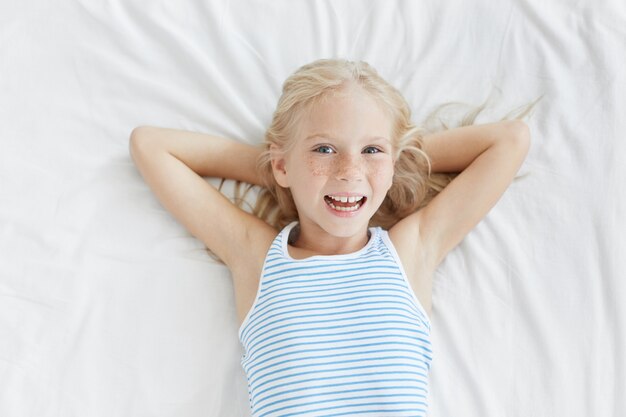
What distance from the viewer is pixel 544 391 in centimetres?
133

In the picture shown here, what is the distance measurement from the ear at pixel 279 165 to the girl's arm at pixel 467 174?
239 mm

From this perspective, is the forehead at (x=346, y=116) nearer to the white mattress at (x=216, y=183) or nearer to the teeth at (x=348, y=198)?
the teeth at (x=348, y=198)

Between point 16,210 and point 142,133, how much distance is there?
282mm

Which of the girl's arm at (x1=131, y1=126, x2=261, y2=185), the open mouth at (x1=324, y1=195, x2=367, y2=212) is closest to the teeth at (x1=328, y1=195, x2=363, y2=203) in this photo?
the open mouth at (x1=324, y1=195, x2=367, y2=212)

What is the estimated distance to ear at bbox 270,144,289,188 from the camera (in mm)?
1360

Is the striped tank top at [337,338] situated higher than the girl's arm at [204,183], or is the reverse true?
the girl's arm at [204,183]

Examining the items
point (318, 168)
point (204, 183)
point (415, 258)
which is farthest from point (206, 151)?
point (415, 258)

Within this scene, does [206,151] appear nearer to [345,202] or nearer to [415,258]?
[345,202]

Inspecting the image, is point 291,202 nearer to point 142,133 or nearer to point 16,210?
point 142,133

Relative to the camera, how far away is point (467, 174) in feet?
4.59

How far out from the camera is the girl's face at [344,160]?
4.16 ft

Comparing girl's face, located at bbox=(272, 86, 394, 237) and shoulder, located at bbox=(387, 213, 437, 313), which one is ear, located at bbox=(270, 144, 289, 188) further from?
shoulder, located at bbox=(387, 213, 437, 313)

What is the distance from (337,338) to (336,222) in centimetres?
19

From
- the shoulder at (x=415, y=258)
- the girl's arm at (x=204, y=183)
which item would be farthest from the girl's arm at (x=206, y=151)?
the shoulder at (x=415, y=258)
